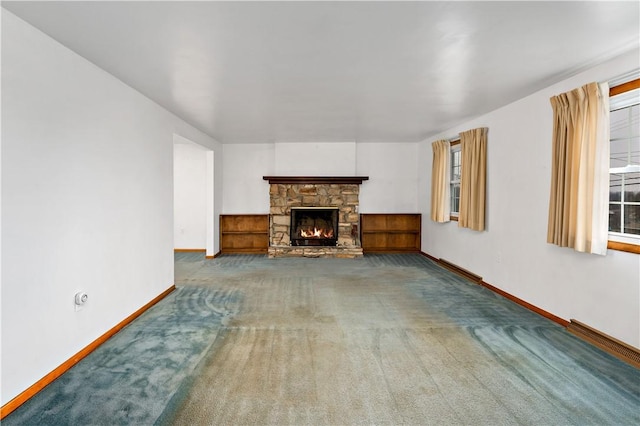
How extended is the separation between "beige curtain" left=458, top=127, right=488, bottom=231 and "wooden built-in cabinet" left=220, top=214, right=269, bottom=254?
404cm

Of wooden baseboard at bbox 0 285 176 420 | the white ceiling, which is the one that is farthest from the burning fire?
wooden baseboard at bbox 0 285 176 420

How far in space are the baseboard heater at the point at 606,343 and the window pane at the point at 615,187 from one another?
116cm

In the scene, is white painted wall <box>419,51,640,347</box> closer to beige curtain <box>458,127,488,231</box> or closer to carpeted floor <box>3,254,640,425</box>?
beige curtain <box>458,127,488,231</box>


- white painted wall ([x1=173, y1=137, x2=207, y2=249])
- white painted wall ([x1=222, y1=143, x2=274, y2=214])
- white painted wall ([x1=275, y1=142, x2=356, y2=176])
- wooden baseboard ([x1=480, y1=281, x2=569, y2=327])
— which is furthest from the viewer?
white painted wall ([x1=222, y1=143, x2=274, y2=214])

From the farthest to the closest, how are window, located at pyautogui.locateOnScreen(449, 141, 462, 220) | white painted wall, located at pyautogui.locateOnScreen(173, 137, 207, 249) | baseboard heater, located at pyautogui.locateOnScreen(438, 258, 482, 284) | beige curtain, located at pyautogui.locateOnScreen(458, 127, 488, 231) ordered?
white painted wall, located at pyautogui.locateOnScreen(173, 137, 207, 249) → window, located at pyautogui.locateOnScreen(449, 141, 462, 220) → baseboard heater, located at pyautogui.locateOnScreen(438, 258, 482, 284) → beige curtain, located at pyautogui.locateOnScreen(458, 127, 488, 231)

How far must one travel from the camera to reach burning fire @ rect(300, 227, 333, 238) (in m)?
7.09

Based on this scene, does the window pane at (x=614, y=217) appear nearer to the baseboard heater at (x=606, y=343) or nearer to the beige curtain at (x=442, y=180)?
the baseboard heater at (x=606, y=343)

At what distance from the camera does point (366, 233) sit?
7.23 metres

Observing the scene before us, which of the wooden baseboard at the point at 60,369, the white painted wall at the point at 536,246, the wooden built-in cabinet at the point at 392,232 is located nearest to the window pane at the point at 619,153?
the white painted wall at the point at 536,246

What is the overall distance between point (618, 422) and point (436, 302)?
2060mm

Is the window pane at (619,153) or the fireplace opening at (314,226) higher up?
the window pane at (619,153)

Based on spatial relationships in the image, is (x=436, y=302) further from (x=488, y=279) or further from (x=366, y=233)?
(x=366, y=233)

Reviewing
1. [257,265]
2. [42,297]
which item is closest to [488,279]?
[257,265]

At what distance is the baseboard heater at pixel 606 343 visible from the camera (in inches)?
97.0
